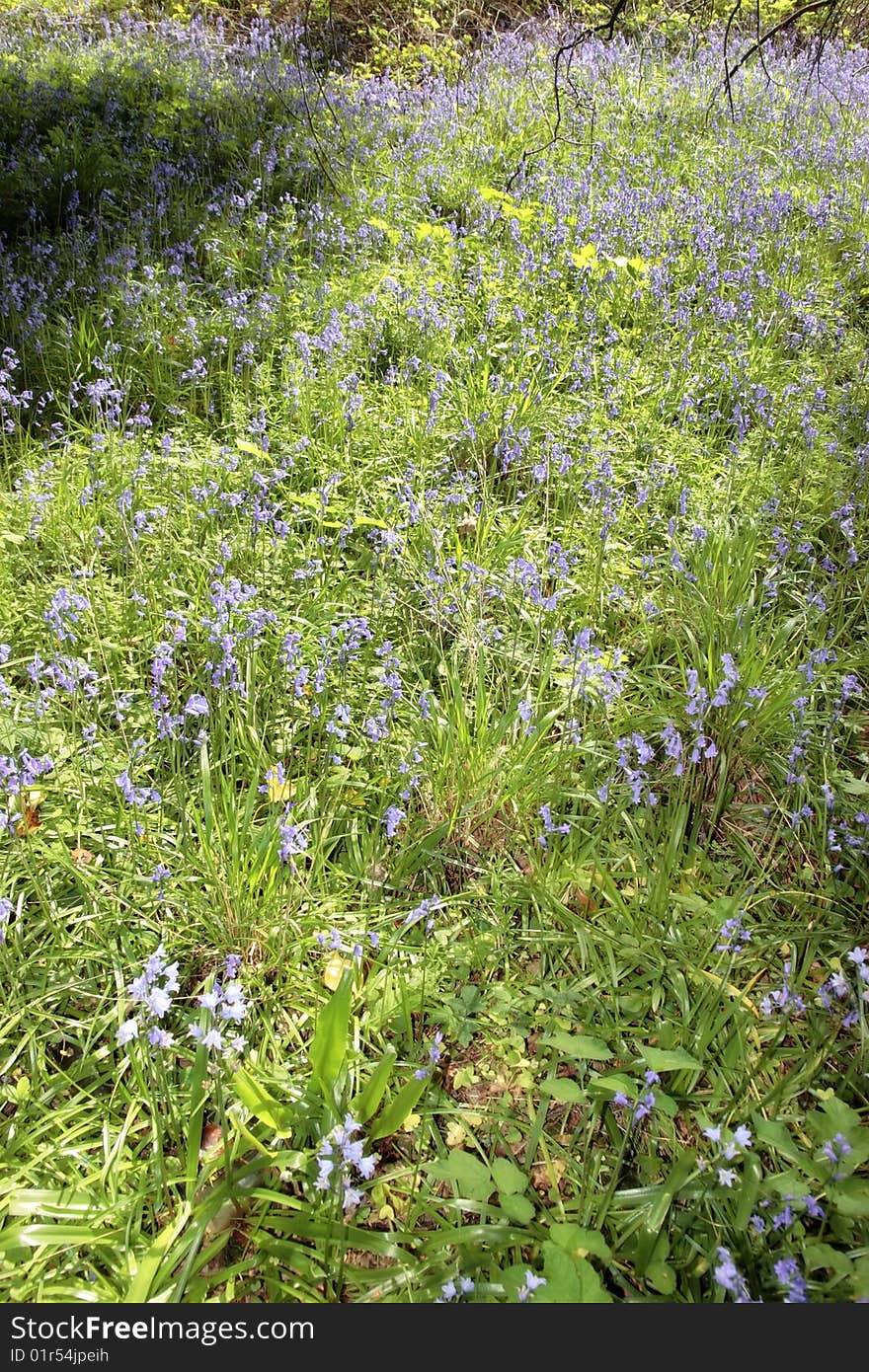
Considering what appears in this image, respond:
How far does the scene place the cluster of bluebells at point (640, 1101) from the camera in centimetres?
154

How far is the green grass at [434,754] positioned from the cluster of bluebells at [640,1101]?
14mm

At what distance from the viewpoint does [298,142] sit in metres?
6.29

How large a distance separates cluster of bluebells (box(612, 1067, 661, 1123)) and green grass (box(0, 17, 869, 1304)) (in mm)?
14

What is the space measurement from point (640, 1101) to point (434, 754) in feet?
3.67

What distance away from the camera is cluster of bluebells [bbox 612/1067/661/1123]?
60.7 inches

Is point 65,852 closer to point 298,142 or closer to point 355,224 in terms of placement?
point 355,224

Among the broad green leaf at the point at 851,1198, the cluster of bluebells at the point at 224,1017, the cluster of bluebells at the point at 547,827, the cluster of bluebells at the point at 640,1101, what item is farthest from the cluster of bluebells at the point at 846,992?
the cluster of bluebells at the point at 224,1017

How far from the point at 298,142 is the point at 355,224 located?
1630 mm

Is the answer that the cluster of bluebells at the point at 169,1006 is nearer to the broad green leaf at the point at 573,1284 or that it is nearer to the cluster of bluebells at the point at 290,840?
the cluster of bluebells at the point at 290,840

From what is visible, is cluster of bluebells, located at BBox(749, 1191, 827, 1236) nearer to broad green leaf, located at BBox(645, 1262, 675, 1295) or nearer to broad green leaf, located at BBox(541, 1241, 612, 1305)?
broad green leaf, located at BBox(645, 1262, 675, 1295)

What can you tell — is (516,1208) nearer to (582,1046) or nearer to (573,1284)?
(573,1284)

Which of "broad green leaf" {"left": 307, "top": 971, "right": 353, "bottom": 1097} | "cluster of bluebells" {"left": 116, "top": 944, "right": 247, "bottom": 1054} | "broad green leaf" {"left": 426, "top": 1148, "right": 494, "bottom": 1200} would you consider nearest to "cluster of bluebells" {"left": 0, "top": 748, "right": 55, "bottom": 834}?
"cluster of bluebells" {"left": 116, "top": 944, "right": 247, "bottom": 1054}

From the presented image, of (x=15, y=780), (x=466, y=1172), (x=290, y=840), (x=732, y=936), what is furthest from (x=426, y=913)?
(x=15, y=780)

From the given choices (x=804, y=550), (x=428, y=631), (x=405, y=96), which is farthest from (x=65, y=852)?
(x=405, y=96)
